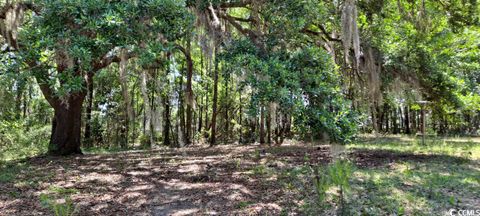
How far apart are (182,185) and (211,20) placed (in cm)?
262

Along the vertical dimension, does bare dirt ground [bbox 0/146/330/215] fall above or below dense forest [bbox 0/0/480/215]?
below

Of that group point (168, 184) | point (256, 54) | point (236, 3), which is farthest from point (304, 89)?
point (236, 3)

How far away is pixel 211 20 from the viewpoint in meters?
5.29

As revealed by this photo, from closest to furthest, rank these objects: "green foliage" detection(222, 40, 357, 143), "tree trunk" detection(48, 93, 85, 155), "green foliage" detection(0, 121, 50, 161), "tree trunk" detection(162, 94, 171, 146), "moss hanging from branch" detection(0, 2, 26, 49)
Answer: "green foliage" detection(222, 40, 357, 143) < "moss hanging from branch" detection(0, 2, 26, 49) < "tree trunk" detection(48, 93, 85, 155) < "green foliage" detection(0, 121, 50, 161) < "tree trunk" detection(162, 94, 171, 146)

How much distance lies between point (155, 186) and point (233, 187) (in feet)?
3.45

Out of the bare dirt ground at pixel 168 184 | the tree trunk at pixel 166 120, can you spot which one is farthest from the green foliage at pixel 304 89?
the tree trunk at pixel 166 120

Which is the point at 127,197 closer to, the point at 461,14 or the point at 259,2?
the point at 259,2

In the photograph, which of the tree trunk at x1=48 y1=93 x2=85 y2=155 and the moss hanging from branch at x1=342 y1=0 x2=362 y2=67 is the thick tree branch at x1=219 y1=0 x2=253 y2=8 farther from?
the tree trunk at x1=48 y1=93 x2=85 y2=155

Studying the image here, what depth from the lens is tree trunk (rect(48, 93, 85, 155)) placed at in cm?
727

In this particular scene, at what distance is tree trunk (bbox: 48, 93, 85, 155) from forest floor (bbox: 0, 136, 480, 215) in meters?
1.02

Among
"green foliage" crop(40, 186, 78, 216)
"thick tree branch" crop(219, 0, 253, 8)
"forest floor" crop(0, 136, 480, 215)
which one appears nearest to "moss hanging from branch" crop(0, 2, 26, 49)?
"forest floor" crop(0, 136, 480, 215)

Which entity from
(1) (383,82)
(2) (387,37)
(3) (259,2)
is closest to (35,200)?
(3) (259,2)

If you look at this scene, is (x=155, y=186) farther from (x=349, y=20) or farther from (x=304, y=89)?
(x=349, y=20)

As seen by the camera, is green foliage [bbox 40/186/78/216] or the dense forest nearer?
green foliage [bbox 40/186/78/216]
